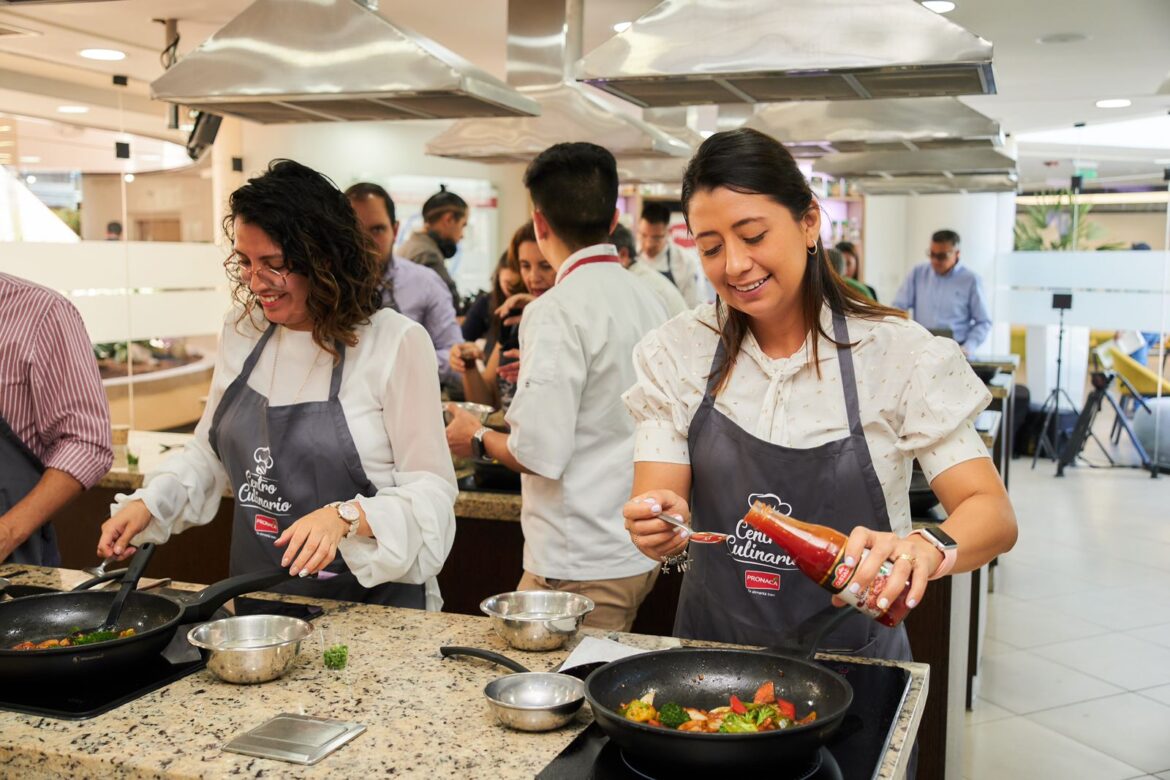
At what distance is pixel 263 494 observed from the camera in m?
2.23

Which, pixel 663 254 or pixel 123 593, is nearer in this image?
pixel 123 593

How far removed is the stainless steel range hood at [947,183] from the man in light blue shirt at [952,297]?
1926 millimetres

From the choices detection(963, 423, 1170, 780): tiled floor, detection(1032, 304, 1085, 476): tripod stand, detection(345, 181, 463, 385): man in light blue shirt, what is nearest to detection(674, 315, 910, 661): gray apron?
detection(963, 423, 1170, 780): tiled floor

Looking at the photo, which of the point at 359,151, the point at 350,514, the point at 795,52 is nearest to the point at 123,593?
the point at 350,514

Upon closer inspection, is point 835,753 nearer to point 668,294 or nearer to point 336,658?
point 336,658

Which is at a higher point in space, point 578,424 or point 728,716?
point 578,424

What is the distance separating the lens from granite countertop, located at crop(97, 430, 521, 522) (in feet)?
10.5

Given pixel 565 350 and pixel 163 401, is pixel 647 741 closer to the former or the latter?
pixel 565 350

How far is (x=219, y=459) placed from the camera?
238 cm

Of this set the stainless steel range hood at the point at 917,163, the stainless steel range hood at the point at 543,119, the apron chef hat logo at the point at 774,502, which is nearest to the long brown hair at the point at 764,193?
the apron chef hat logo at the point at 774,502

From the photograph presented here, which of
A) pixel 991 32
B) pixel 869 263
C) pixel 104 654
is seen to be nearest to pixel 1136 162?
pixel 869 263

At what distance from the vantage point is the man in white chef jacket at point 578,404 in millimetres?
2592

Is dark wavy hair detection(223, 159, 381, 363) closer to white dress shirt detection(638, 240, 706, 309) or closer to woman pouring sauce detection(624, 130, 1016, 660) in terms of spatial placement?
woman pouring sauce detection(624, 130, 1016, 660)

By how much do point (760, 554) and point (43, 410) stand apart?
160 cm
